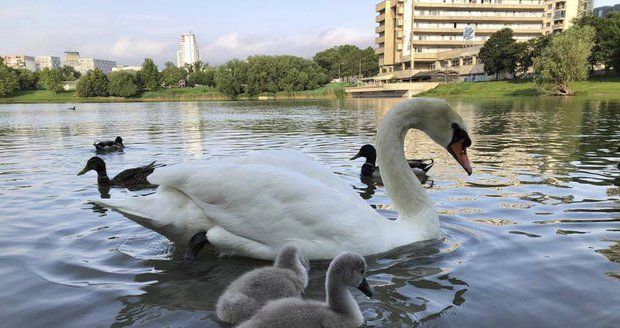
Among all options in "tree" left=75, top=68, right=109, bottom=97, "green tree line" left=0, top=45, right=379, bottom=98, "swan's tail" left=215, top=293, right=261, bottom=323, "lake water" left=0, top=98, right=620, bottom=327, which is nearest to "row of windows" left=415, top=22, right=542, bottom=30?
"green tree line" left=0, top=45, right=379, bottom=98

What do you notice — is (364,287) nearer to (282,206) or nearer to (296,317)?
(296,317)

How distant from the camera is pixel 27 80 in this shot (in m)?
132

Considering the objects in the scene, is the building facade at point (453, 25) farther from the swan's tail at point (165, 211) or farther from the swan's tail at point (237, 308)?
the swan's tail at point (237, 308)

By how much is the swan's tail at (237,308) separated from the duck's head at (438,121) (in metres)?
2.58

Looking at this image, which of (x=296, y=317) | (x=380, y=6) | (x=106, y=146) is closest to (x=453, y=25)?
(x=380, y=6)

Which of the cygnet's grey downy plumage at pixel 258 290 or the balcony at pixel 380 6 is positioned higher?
the balcony at pixel 380 6

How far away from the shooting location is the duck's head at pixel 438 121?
5.11 metres

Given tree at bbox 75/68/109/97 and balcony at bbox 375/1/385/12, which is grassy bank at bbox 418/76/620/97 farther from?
tree at bbox 75/68/109/97

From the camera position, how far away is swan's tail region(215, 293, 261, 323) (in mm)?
3525

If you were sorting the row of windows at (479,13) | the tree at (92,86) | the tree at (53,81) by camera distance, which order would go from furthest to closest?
1. the tree at (53,81)
2. the tree at (92,86)
3. the row of windows at (479,13)

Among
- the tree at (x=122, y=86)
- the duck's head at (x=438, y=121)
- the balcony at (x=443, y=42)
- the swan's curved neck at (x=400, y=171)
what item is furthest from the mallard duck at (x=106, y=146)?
the balcony at (x=443, y=42)

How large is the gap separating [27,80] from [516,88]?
384 ft

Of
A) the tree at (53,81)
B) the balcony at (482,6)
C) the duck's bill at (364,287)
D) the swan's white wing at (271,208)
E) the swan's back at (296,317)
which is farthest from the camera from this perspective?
the tree at (53,81)

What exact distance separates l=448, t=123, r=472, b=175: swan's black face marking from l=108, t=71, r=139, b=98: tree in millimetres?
115728
